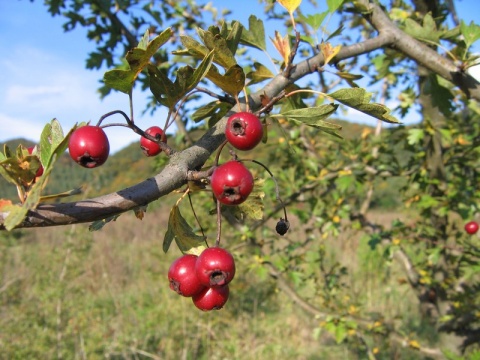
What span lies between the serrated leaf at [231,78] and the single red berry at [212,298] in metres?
0.38

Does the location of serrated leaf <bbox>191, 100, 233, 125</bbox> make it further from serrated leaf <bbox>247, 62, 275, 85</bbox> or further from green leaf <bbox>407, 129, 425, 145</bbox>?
green leaf <bbox>407, 129, 425, 145</bbox>

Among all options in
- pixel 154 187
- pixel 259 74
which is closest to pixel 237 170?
pixel 154 187

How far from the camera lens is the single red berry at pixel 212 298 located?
0.77m

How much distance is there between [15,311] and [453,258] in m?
3.80

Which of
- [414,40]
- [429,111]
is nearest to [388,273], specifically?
[429,111]

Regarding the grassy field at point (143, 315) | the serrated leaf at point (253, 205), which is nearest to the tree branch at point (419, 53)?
the serrated leaf at point (253, 205)

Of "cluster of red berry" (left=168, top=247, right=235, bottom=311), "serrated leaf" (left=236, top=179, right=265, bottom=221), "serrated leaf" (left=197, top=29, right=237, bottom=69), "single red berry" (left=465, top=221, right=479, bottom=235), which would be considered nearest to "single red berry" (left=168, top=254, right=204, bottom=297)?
"cluster of red berry" (left=168, top=247, right=235, bottom=311)

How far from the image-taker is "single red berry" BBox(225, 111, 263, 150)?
0.64 m

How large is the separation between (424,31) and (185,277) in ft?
3.73

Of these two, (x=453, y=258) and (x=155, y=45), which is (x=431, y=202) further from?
(x=155, y=45)

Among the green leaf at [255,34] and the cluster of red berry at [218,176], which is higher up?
the green leaf at [255,34]

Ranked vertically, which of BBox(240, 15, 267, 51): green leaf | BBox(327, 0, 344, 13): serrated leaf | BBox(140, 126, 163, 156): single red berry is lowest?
BBox(140, 126, 163, 156): single red berry

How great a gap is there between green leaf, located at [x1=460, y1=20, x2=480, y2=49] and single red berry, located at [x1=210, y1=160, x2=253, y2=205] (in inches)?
42.5

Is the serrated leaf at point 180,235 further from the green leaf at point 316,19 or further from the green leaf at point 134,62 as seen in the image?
the green leaf at point 316,19
